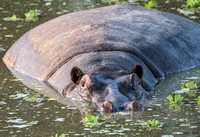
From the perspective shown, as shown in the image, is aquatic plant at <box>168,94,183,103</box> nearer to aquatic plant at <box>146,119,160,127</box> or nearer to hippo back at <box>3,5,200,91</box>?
aquatic plant at <box>146,119,160,127</box>

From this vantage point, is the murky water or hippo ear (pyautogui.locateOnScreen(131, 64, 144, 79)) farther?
hippo ear (pyautogui.locateOnScreen(131, 64, 144, 79))

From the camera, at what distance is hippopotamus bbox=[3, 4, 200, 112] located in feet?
24.6

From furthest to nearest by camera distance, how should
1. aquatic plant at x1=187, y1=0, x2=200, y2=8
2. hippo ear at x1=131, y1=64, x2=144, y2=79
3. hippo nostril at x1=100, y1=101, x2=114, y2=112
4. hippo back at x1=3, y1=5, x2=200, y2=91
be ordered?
aquatic plant at x1=187, y1=0, x2=200, y2=8 < hippo back at x1=3, y1=5, x2=200, y2=91 < hippo ear at x1=131, y1=64, x2=144, y2=79 < hippo nostril at x1=100, y1=101, x2=114, y2=112

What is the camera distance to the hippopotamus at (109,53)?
7.51m

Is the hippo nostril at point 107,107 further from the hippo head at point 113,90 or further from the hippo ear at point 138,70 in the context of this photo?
the hippo ear at point 138,70

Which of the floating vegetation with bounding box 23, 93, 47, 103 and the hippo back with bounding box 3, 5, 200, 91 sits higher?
the hippo back with bounding box 3, 5, 200, 91

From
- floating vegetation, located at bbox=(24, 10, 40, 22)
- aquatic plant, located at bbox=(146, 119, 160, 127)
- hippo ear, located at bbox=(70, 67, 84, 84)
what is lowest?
aquatic plant, located at bbox=(146, 119, 160, 127)

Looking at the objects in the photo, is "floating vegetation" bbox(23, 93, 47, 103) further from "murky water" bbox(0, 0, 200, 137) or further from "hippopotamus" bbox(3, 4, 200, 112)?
"hippopotamus" bbox(3, 4, 200, 112)

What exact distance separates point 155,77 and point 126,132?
2.87 meters

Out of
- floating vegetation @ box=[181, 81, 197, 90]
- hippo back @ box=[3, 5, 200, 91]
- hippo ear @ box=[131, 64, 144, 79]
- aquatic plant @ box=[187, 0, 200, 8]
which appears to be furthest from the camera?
aquatic plant @ box=[187, 0, 200, 8]

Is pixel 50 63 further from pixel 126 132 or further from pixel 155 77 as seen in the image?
pixel 126 132

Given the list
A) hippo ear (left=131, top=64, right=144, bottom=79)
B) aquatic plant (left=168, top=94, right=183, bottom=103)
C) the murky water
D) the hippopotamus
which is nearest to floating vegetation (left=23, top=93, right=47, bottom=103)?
the murky water

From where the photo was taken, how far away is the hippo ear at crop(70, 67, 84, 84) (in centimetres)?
786

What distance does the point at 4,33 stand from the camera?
509 inches
